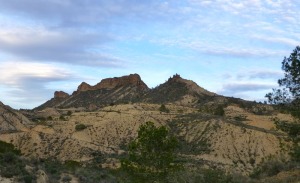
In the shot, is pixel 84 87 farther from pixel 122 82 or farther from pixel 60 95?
pixel 122 82

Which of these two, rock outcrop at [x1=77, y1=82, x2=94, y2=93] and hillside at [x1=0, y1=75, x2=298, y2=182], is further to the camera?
rock outcrop at [x1=77, y1=82, x2=94, y2=93]

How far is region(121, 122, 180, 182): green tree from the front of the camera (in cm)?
2158

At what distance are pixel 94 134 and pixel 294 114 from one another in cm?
6369

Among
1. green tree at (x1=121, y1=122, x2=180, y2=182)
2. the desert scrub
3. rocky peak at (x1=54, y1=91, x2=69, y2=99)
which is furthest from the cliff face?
green tree at (x1=121, y1=122, x2=180, y2=182)

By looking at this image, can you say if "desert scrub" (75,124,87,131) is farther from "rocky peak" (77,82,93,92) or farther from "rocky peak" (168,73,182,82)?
"rocky peak" (77,82,93,92)

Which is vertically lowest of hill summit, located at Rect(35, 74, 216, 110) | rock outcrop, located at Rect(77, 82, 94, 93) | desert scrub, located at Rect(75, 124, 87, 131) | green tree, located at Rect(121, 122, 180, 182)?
green tree, located at Rect(121, 122, 180, 182)

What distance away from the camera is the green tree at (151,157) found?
70.8 ft

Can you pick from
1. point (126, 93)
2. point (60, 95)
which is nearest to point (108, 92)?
point (126, 93)

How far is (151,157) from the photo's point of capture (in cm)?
2195

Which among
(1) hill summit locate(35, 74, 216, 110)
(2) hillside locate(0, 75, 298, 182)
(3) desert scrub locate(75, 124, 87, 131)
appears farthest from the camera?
(1) hill summit locate(35, 74, 216, 110)

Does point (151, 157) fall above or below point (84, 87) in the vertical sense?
below

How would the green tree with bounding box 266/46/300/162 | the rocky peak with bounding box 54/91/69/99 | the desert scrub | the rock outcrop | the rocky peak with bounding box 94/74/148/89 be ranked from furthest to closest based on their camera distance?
the rocky peak with bounding box 54/91/69/99 < the rock outcrop < the rocky peak with bounding box 94/74/148/89 < the desert scrub < the green tree with bounding box 266/46/300/162

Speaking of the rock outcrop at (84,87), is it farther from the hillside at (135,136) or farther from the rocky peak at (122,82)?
the hillside at (135,136)

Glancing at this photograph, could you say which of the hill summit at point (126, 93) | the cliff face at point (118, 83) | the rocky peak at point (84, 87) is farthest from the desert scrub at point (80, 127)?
the rocky peak at point (84, 87)
